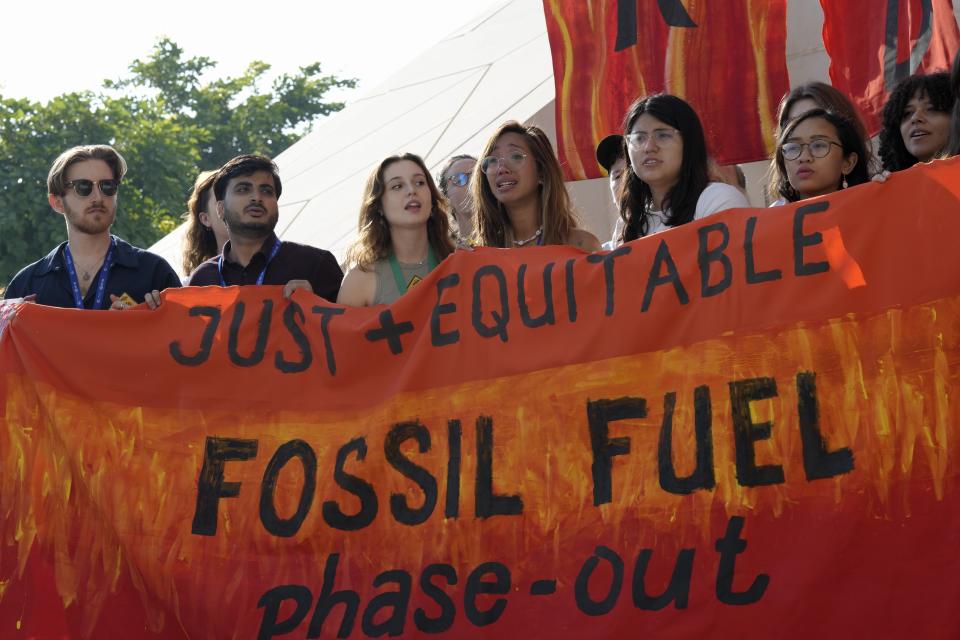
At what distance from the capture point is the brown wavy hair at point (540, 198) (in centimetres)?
556

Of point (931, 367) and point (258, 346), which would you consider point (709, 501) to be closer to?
point (931, 367)

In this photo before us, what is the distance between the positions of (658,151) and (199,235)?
105 inches

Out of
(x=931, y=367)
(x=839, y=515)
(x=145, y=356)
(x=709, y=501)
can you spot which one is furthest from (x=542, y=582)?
(x=145, y=356)

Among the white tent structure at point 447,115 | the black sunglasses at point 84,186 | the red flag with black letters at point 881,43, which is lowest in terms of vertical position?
the black sunglasses at point 84,186

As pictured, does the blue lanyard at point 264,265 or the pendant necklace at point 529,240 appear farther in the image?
the pendant necklace at point 529,240

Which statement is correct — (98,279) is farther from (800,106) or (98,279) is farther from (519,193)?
(800,106)

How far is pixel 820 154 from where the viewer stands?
4883 mm

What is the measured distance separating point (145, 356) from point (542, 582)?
1.68 m

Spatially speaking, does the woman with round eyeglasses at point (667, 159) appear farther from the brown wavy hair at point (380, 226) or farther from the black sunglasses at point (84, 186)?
the black sunglasses at point (84, 186)

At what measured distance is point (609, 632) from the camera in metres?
4.17

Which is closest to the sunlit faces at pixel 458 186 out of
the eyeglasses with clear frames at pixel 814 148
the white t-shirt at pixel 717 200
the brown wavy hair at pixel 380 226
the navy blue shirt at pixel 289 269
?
the brown wavy hair at pixel 380 226

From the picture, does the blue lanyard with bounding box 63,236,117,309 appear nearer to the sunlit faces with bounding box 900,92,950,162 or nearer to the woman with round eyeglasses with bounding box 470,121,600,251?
the woman with round eyeglasses with bounding box 470,121,600,251

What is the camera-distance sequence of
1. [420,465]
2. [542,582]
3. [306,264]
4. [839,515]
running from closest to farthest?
[839,515] < [542,582] < [420,465] < [306,264]

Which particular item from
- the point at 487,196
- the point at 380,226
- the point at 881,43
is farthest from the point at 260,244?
the point at 881,43
